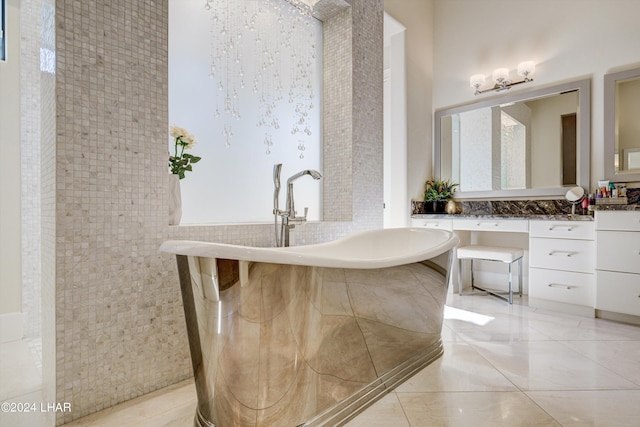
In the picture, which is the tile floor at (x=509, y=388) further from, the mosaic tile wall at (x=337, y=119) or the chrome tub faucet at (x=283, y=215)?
the mosaic tile wall at (x=337, y=119)

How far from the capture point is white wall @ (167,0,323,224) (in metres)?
1.95

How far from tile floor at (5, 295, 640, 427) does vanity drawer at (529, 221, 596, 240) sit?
0.65 m

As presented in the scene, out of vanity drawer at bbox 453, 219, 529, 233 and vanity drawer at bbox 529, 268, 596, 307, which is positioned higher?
vanity drawer at bbox 453, 219, 529, 233

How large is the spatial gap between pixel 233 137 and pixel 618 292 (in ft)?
9.23

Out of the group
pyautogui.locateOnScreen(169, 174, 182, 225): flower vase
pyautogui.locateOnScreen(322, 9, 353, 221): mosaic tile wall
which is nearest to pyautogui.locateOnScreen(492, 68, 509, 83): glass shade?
pyautogui.locateOnScreen(322, 9, 353, 221): mosaic tile wall

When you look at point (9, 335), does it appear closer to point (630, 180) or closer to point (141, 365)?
point (141, 365)

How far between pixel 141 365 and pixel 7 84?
1858 mm

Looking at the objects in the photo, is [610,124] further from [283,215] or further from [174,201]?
[174,201]

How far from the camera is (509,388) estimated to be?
4.88 feet

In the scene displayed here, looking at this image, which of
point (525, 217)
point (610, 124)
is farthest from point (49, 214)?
point (610, 124)

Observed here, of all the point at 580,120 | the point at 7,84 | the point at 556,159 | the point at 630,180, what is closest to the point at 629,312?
the point at 630,180

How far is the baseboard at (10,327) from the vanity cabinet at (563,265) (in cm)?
356

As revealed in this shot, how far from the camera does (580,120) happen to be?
9.31 feet

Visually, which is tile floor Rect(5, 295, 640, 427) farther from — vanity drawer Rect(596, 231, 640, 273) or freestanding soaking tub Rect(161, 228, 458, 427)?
vanity drawer Rect(596, 231, 640, 273)
